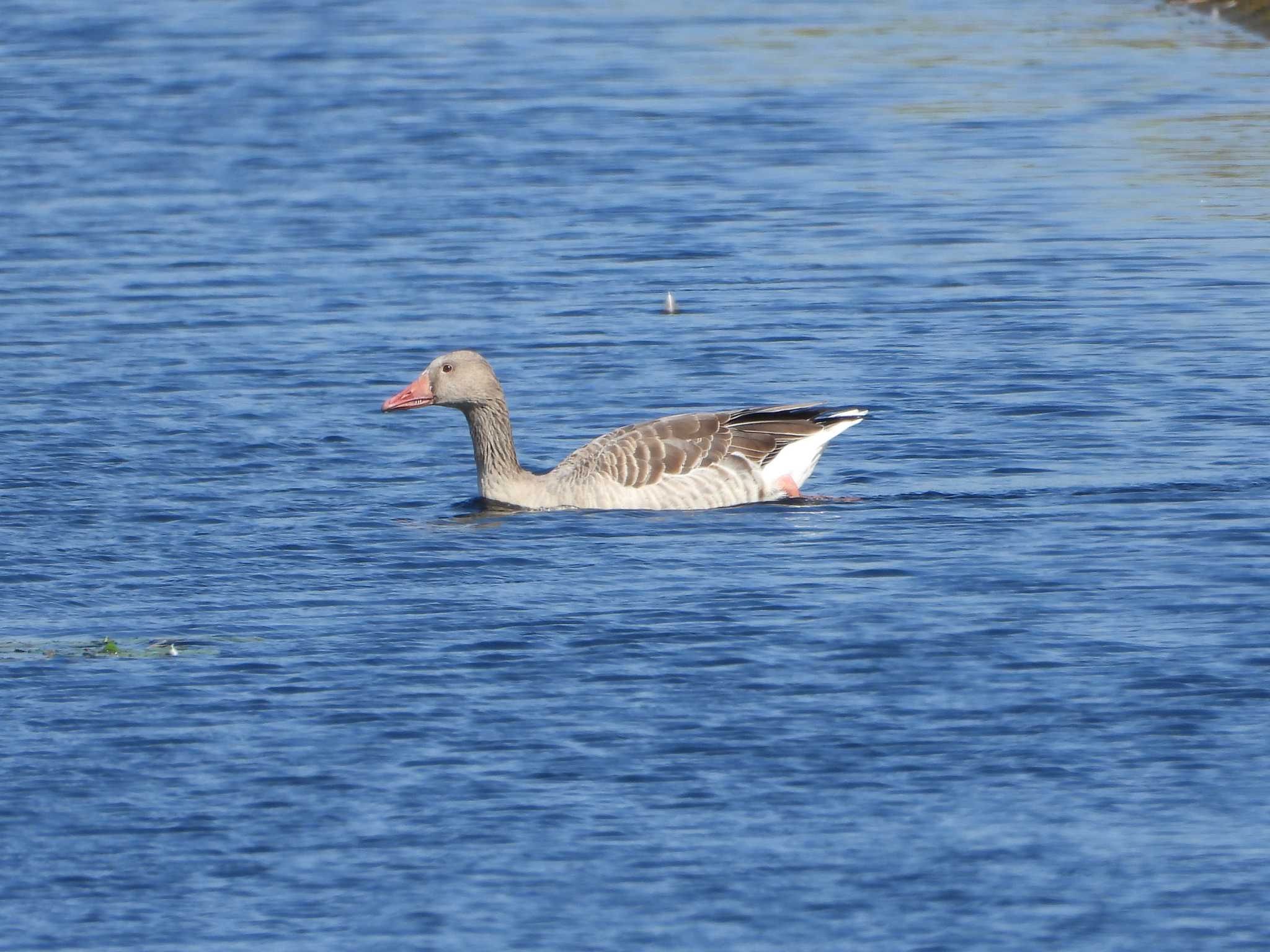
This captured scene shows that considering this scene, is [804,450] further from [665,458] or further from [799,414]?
[665,458]

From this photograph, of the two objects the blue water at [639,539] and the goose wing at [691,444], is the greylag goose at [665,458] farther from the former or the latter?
the blue water at [639,539]

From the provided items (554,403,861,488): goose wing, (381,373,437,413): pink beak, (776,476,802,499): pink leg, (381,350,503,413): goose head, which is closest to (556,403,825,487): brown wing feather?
(554,403,861,488): goose wing

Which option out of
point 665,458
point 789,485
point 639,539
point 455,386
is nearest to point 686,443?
point 665,458

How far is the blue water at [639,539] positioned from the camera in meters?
10.7

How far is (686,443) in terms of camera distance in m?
17.3

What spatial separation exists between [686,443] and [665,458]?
0.21 m

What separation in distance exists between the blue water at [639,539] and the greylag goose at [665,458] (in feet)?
0.74

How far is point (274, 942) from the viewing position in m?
10.0

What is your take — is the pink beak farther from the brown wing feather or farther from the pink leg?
the pink leg

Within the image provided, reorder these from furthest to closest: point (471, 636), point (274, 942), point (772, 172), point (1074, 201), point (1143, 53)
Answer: point (1143, 53)
point (772, 172)
point (1074, 201)
point (471, 636)
point (274, 942)

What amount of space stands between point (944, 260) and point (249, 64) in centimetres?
1804

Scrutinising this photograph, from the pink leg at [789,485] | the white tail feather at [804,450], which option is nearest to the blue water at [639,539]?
the pink leg at [789,485]

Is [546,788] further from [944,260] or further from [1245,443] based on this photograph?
[944,260]

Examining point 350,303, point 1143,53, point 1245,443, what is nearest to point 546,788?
point 1245,443
